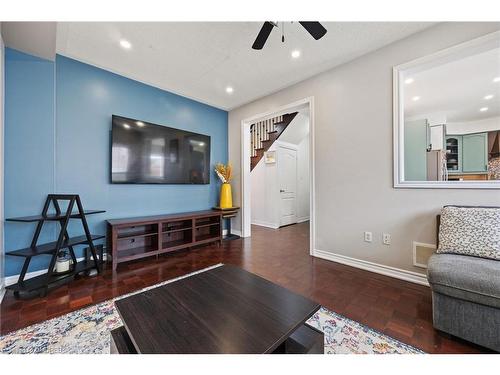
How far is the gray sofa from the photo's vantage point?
119 centimetres

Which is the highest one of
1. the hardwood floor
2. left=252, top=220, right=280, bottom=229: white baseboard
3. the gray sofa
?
the gray sofa

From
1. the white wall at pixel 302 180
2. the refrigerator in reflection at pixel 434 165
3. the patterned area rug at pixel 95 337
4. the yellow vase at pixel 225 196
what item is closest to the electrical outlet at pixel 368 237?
the patterned area rug at pixel 95 337

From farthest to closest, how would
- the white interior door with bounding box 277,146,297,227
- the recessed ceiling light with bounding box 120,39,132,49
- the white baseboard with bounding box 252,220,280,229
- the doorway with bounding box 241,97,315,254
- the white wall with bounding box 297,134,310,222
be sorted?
the white wall with bounding box 297,134,310,222 < the white interior door with bounding box 277,146,297,227 < the white baseboard with bounding box 252,220,280,229 < the doorway with bounding box 241,97,315,254 < the recessed ceiling light with bounding box 120,39,132,49

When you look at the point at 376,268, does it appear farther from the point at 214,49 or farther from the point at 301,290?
the point at 214,49

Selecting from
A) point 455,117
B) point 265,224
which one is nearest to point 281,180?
point 265,224

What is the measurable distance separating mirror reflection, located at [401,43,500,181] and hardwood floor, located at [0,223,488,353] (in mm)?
2107

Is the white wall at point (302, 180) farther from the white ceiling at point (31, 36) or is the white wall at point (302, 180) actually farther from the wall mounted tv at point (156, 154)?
the white ceiling at point (31, 36)

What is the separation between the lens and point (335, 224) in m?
2.71

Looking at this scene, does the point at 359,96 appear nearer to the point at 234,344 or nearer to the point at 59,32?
the point at 234,344

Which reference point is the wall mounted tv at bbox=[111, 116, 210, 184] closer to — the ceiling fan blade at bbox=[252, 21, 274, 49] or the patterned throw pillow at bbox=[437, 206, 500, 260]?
the ceiling fan blade at bbox=[252, 21, 274, 49]

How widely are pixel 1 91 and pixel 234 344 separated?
2.88 metres

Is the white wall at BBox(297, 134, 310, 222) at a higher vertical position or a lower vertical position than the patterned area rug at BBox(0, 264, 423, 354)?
higher

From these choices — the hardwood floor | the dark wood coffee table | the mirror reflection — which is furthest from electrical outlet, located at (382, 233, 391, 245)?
the dark wood coffee table

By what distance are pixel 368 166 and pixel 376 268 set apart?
1166 mm
